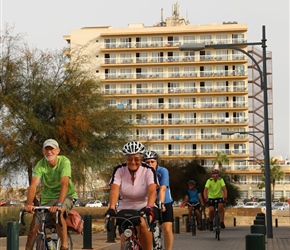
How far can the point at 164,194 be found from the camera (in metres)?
11.9

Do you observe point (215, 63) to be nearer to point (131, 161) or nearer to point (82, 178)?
point (82, 178)

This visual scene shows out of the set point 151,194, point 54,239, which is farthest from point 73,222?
point 151,194

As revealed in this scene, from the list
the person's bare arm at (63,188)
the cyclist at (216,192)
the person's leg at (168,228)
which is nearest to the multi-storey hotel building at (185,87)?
the cyclist at (216,192)

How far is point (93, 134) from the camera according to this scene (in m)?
38.4

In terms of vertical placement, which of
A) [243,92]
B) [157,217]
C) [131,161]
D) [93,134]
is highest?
[243,92]

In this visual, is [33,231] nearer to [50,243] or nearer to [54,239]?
[54,239]

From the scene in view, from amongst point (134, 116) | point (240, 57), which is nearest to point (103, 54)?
point (240, 57)

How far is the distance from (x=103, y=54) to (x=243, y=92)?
80.5 ft

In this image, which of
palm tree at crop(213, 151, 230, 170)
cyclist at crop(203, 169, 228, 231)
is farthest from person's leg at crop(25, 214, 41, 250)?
palm tree at crop(213, 151, 230, 170)

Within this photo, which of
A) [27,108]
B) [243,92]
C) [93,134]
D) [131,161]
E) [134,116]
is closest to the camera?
[131,161]

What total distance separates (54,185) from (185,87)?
409 ft

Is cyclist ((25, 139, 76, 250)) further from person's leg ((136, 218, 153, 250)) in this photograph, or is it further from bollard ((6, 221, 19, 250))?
bollard ((6, 221, 19, 250))

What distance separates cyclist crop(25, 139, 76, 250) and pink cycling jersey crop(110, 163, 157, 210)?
0.99 m

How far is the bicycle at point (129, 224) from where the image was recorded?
8688 millimetres
